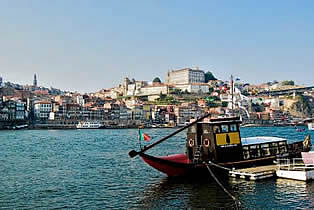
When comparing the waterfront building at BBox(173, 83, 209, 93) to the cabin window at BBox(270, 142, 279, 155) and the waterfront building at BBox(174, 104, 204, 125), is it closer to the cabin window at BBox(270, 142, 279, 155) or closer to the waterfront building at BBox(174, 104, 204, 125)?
the waterfront building at BBox(174, 104, 204, 125)

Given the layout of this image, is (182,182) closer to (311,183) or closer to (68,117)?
(311,183)

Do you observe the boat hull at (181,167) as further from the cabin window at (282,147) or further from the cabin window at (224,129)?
the cabin window at (282,147)

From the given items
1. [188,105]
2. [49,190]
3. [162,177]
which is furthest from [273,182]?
[188,105]

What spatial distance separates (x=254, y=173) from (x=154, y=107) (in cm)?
12596

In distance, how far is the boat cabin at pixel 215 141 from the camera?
886 inches

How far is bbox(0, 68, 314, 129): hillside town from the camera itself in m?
121

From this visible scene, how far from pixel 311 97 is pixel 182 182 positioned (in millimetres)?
187981

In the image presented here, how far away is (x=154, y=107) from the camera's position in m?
147

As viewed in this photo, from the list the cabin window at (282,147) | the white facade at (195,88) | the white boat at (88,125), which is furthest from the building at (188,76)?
the cabin window at (282,147)

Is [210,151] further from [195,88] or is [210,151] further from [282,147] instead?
[195,88]

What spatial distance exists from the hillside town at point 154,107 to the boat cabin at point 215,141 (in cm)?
5646

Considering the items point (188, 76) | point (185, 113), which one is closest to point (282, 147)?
point (185, 113)

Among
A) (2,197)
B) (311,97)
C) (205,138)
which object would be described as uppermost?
(311,97)

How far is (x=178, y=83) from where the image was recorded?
192875 millimetres
